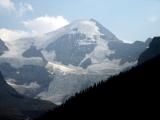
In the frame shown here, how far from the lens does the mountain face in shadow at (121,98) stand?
11531 centimetres

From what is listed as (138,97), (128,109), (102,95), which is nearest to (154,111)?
(128,109)

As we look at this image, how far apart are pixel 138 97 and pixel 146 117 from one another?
30.0 metres

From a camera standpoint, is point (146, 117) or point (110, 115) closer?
point (146, 117)

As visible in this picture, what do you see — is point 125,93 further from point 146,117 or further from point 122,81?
point 146,117

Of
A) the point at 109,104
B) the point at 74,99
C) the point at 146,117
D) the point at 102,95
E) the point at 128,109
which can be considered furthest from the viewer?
the point at 74,99

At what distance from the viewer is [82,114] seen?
140 metres

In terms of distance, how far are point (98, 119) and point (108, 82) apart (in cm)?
4088

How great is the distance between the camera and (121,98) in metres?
137

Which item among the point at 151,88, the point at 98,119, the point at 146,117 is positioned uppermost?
the point at 151,88

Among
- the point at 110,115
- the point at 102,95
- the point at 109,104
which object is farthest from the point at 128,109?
the point at 102,95

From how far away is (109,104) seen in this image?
135 meters

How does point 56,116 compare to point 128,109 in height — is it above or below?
above

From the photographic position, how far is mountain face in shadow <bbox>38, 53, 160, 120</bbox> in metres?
115

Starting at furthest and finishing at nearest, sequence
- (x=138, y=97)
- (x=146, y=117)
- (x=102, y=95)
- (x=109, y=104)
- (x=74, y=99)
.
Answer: (x=74, y=99), (x=102, y=95), (x=109, y=104), (x=138, y=97), (x=146, y=117)
